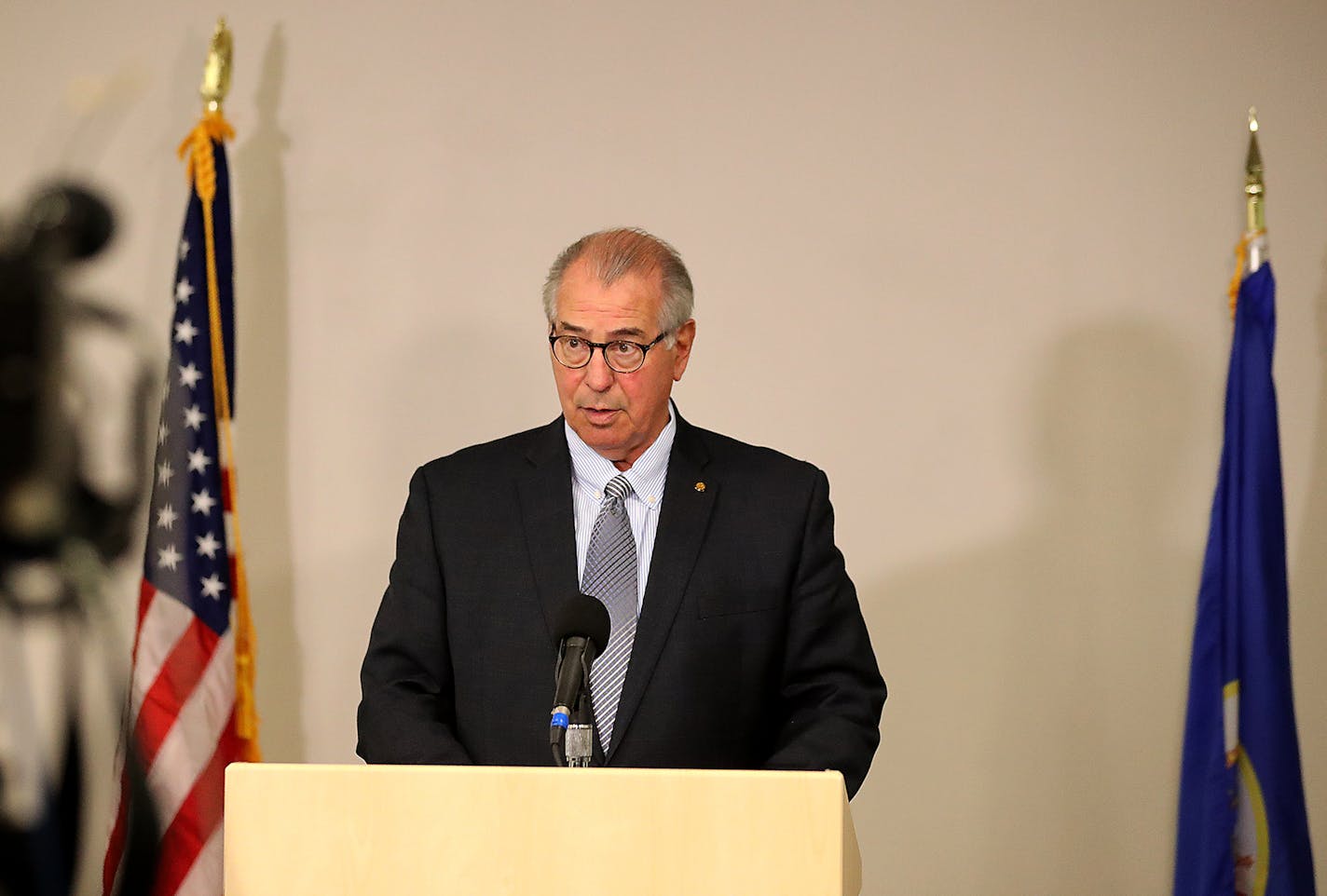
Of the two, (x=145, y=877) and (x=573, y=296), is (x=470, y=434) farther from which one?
(x=145, y=877)

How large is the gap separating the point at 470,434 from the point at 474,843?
253cm

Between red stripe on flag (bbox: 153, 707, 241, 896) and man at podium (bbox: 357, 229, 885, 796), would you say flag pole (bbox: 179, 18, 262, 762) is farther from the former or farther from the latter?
man at podium (bbox: 357, 229, 885, 796)

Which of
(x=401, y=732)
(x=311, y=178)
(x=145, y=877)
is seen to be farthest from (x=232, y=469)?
(x=145, y=877)

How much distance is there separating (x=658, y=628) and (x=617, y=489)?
0.33 metres

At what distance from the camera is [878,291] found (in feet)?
13.8

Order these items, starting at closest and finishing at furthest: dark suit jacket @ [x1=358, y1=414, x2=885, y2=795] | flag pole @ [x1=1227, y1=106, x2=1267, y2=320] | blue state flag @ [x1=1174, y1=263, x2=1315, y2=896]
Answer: dark suit jacket @ [x1=358, y1=414, x2=885, y2=795] < blue state flag @ [x1=1174, y1=263, x2=1315, y2=896] < flag pole @ [x1=1227, y1=106, x2=1267, y2=320]

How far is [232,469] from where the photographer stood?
145 inches

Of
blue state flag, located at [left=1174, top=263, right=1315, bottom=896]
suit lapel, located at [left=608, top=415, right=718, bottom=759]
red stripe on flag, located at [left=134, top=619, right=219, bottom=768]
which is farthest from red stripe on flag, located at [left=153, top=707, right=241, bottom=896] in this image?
blue state flag, located at [left=1174, top=263, right=1315, bottom=896]

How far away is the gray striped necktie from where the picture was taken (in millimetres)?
2746

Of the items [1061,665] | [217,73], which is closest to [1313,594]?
[1061,665]

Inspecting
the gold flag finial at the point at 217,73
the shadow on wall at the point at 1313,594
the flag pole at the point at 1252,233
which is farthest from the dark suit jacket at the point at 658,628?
the shadow on wall at the point at 1313,594

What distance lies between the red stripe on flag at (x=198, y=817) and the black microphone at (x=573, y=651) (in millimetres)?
1725

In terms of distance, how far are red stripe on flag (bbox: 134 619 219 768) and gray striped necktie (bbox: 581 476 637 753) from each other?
1.22 m

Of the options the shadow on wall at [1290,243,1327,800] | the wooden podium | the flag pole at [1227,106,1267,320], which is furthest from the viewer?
the shadow on wall at [1290,243,1327,800]
